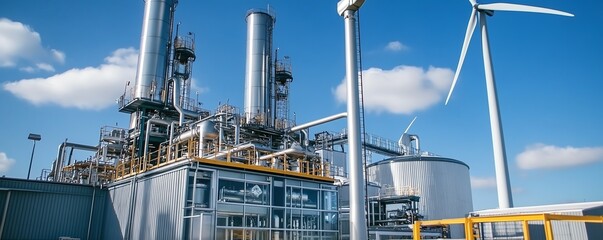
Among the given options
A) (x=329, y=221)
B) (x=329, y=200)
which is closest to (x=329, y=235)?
(x=329, y=221)

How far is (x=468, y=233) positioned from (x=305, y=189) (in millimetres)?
11118

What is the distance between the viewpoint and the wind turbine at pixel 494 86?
27172 mm

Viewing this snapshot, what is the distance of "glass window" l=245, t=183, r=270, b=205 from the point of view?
73.6ft

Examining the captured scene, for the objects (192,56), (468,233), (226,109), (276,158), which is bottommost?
(468,233)

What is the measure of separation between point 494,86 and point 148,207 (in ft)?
76.8

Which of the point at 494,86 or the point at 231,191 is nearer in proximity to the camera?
the point at 231,191

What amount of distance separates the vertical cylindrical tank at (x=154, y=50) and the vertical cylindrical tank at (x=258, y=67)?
294 inches

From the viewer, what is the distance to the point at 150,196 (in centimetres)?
2355

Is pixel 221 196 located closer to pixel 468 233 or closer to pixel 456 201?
pixel 468 233

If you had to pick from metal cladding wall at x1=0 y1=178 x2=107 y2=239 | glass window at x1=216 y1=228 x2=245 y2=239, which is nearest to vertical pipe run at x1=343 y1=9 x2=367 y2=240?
glass window at x1=216 y1=228 x2=245 y2=239

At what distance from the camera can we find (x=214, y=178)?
70.1 ft

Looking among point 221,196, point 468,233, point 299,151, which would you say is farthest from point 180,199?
point 468,233

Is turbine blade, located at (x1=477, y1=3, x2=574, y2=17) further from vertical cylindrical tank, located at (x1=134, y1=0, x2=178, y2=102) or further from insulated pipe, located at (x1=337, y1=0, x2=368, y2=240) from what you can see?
vertical cylindrical tank, located at (x1=134, y1=0, x2=178, y2=102)

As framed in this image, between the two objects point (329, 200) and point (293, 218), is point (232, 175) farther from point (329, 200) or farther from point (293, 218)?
point (329, 200)
